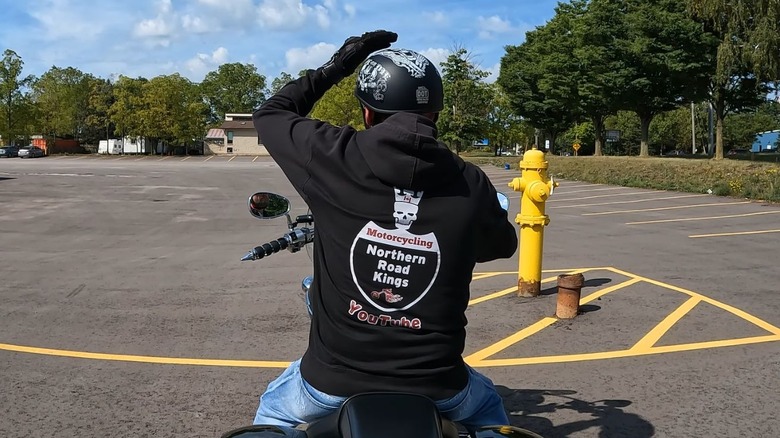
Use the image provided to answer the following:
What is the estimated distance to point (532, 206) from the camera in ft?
22.8

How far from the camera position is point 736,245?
11547 millimetres

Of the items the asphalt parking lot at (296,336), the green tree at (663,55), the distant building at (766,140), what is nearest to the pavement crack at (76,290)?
the asphalt parking lot at (296,336)

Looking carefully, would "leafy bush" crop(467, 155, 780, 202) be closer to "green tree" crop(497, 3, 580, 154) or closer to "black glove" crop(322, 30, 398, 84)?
"green tree" crop(497, 3, 580, 154)

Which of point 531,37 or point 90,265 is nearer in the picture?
point 90,265

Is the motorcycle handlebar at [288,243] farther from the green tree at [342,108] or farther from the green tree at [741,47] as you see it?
the green tree at [342,108]

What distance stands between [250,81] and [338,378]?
419ft

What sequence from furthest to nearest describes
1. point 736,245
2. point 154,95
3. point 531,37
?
point 154,95
point 531,37
point 736,245

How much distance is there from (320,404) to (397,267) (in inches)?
17.2

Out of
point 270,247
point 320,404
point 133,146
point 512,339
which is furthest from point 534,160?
point 133,146

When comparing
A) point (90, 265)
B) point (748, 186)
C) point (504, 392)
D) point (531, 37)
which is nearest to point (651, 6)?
point (748, 186)

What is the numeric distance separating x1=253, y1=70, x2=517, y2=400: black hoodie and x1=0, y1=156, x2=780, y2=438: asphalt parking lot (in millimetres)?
2346

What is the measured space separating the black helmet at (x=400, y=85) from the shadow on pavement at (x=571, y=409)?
2524mm

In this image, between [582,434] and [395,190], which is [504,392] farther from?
[395,190]

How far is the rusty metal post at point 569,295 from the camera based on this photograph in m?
6.35
